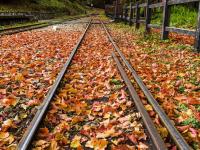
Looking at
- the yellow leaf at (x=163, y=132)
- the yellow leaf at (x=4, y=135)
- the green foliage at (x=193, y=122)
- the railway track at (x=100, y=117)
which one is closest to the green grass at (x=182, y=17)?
the railway track at (x=100, y=117)

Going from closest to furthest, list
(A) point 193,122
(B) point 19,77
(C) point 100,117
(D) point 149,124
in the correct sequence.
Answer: (D) point 149,124, (A) point 193,122, (C) point 100,117, (B) point 19,77

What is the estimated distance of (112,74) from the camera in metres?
5.86

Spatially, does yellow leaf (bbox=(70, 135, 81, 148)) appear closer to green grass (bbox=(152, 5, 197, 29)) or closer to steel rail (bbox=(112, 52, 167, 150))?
steel rail (bbox=(112, 52, 167, 150))

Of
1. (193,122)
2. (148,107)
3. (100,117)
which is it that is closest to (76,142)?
(100,117)

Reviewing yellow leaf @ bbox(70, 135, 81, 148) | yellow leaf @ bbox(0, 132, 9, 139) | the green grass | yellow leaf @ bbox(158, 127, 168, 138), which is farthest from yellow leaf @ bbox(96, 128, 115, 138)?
the green grass

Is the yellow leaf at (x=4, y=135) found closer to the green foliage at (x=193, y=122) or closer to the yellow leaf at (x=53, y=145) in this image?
the yellow leaf at (x=53, y=145)

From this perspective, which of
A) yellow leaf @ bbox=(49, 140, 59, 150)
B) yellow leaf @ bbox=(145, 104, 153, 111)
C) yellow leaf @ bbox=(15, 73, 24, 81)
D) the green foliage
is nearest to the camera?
yellow leaf @ bbox=(49, 140, 59, 150)

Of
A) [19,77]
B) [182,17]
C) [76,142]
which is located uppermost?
[182,17]

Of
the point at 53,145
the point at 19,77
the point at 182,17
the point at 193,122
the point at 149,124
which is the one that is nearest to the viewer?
the point at 53,145

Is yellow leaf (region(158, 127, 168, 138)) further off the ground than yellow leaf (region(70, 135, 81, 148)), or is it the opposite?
yellow leaf (region(158, 127, 168, 138))

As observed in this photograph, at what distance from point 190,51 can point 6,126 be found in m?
5.89

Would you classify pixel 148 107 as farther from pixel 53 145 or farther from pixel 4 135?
pixel 4 135

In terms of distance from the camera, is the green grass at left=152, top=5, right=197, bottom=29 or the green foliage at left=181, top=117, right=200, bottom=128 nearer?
the green foliage at left=181, top=117, right=200, bottom=128

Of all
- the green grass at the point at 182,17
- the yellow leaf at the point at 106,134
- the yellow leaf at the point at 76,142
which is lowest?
the yellow leaf at the point at 76,142
